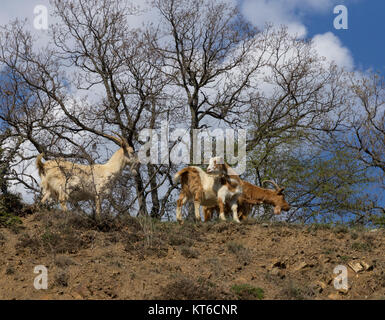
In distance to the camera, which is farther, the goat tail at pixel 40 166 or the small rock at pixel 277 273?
the goat tail at pixel 40 166

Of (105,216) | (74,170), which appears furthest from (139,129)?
(105,216)

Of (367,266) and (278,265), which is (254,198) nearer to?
(278,265)

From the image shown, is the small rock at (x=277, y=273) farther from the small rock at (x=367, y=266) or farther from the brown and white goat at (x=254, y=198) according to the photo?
the brown and white goat at (x=254, y=198)

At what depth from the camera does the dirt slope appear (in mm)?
11672

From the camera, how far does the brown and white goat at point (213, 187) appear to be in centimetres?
1688

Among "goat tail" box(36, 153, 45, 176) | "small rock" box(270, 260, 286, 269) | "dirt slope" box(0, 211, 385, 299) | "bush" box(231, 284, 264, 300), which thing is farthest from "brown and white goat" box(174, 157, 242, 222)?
"bush" box(231, 284, 264, 300)

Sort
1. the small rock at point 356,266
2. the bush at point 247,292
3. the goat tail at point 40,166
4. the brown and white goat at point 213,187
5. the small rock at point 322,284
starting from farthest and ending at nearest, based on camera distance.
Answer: the goat tail at point 40,166 → the brown and white goat at point 213,187 → the small rock at point 356,266 → the small rock at point 322,284 → the bush at point 247,292

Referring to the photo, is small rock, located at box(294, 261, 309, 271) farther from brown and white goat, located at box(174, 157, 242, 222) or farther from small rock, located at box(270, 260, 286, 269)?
brown and white goat, located at box(174, 157, 242, 222)

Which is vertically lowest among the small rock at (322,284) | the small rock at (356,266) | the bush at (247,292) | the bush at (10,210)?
the bush at (247,292)

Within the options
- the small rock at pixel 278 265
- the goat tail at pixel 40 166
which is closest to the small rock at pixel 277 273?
the small rock at pixel 278 265

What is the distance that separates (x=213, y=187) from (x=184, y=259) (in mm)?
4020

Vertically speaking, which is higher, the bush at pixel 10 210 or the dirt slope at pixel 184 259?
the bush at pixel 10 210

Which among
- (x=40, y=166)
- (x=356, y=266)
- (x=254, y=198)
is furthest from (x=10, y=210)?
(x=356, y=266)
